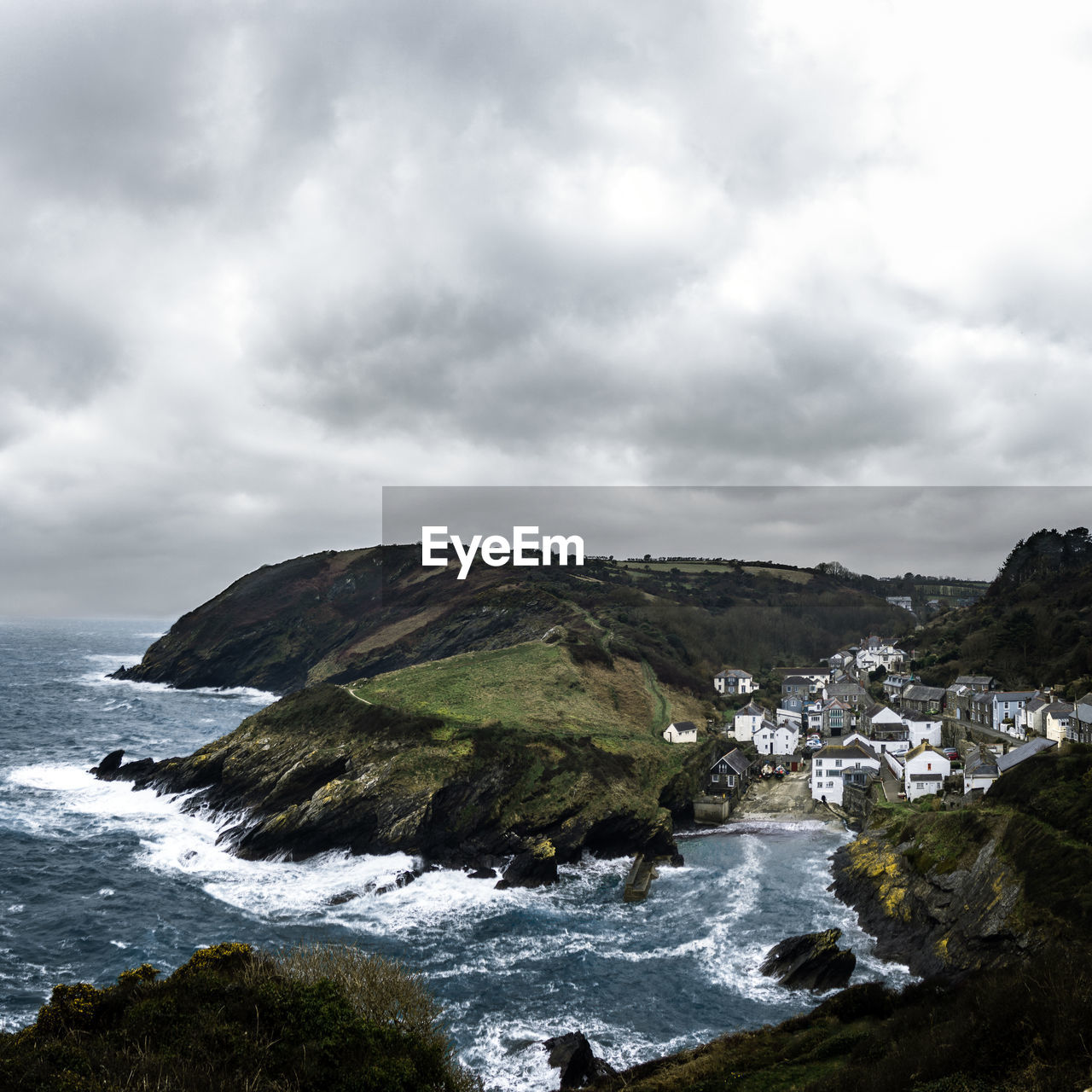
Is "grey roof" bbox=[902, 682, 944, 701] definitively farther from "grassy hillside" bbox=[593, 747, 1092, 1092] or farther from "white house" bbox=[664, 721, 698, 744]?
"grassy hillside" bbox=[593, 747, 1092, 1092]

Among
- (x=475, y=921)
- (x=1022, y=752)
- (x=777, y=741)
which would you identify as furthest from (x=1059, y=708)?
(x=475, y=921)

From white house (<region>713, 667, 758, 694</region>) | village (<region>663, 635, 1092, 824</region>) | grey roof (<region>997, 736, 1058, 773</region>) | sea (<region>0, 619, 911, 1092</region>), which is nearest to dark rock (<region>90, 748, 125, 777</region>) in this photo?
sea (<region>0, 619, 911, 1092</region>)

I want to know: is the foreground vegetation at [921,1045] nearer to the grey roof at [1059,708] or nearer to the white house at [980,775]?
the white house at [980,775]

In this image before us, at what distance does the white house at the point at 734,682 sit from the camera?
108938 millimetres

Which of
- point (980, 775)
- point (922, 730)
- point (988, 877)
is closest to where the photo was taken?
point (988, 877)

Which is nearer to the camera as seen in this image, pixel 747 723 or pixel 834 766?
pixel 834 766

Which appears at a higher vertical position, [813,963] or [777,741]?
[777,741]

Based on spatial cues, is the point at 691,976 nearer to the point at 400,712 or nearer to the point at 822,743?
the point at 400,712

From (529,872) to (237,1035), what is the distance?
32.3 m

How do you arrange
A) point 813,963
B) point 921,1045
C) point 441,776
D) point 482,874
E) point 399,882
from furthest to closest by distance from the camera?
point 441,776 < point 482,874 < point 399,882 < point 813,963 < point 921,1045

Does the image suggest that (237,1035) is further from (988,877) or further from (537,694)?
(537,694)

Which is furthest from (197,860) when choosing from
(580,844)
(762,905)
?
(762,905)

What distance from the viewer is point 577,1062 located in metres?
27.0

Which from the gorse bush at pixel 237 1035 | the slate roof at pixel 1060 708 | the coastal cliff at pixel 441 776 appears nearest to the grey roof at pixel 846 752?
the coastal cliff at pixel 441 776
